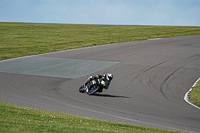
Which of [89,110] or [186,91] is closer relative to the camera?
[89,110]

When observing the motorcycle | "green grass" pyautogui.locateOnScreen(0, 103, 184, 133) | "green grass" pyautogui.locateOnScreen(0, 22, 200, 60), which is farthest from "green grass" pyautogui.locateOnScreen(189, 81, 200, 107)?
"green grass" pyautogui.locateOnScreen(0, 22, 200, 60)

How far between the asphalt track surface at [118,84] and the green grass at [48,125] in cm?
147

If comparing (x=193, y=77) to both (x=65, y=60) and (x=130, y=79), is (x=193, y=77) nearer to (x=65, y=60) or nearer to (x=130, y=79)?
(x=130, y=79)

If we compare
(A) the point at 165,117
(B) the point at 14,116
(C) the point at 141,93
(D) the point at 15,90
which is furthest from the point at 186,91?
(B) the point at 14,116

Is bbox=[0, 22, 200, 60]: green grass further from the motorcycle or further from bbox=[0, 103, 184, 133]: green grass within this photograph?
bbox=[0, 103, 184, 133]: green grass

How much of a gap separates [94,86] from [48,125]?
22.3ft

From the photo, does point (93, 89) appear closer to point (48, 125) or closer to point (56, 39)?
point (48, 125)

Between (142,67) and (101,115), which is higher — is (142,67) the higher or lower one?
the higher one

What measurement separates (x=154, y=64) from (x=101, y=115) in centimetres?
1324

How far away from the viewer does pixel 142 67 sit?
22.7m

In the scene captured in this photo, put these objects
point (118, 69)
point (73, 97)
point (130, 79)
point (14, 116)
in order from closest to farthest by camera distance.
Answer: point (14, 116) → point (73, 97) → point (130, 79) → point (118, 69)

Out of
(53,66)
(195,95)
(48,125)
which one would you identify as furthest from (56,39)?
(48,125)

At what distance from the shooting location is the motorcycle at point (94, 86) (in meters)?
14.8

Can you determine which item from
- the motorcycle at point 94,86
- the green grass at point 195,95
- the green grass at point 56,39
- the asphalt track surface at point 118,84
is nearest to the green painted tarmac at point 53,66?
the asphalt track surface at point 118,84
